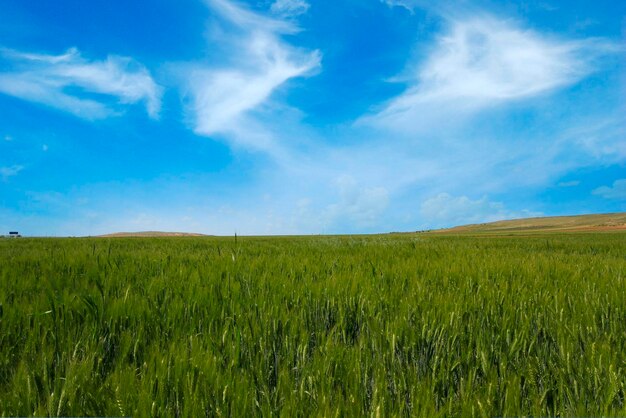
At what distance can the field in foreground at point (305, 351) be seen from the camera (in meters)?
1.26

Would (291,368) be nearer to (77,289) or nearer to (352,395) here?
(352,395)

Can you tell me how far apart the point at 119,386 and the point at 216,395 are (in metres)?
0.37

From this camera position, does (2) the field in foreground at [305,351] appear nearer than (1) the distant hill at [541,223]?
Yes

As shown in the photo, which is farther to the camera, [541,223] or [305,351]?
[541,223]

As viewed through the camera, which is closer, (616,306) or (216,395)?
(216,395)

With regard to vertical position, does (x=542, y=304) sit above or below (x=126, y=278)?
below

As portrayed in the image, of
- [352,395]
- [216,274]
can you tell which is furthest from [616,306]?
[216,274]

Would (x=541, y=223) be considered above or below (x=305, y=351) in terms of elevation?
above

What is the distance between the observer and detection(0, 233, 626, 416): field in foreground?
1.26m

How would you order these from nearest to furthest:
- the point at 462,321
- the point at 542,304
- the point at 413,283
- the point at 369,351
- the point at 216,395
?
the point at 216,395
the point at 369,351
the point at 462,321
the point at 542,304
the point at 413,283

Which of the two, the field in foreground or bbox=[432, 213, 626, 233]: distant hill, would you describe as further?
bbox=[432, 213, 626, 233]: distant hill

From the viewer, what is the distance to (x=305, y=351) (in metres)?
1.64

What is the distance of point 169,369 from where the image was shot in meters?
1.37

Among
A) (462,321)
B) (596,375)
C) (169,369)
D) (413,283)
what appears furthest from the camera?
(413,283)
